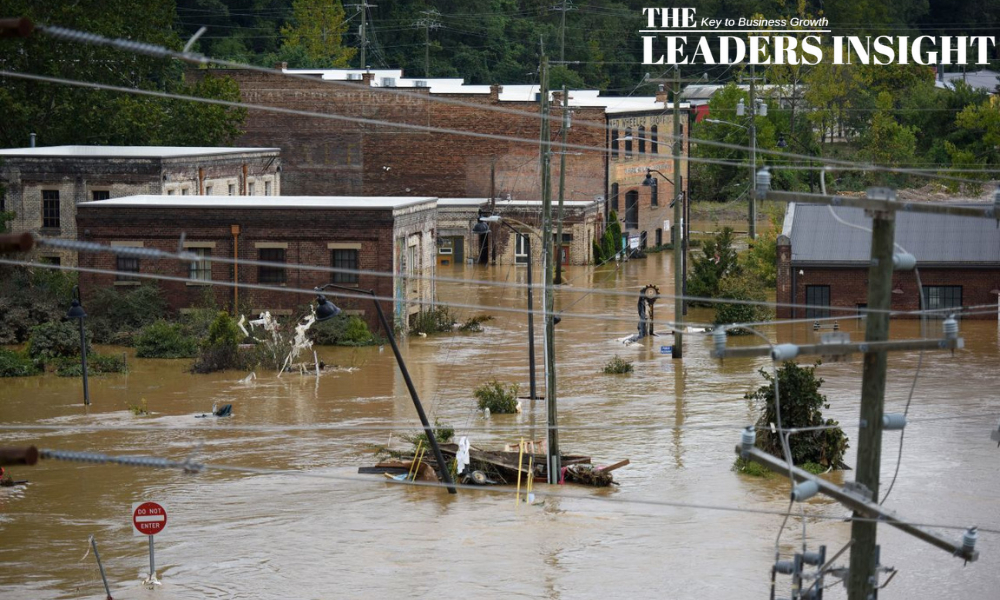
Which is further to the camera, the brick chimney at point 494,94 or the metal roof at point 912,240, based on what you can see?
the brick chimney at point 494,94

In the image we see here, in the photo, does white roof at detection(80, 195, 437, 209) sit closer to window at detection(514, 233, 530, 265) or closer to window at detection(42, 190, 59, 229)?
window at detection(42, 190, 59, 229)

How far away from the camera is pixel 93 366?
40.2 meters

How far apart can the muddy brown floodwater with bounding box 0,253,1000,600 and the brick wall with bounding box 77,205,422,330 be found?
5.55 metres

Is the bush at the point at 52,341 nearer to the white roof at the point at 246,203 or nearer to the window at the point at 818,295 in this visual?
the white roof at the point at 246,203

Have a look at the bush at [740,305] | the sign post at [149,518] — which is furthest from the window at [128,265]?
the sign post at [149,518]

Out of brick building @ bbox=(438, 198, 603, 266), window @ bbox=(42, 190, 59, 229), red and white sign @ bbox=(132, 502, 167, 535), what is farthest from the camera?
brick building @ bbox=(438, 198, 603, 266)

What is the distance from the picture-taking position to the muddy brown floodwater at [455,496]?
21547 millimetres

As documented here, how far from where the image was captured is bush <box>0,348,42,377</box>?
1559 inches

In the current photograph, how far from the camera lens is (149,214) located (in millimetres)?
46469

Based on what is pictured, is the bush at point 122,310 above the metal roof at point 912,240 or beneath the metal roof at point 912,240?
beneath

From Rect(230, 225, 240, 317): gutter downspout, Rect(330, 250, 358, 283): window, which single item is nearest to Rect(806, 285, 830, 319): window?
Rect(330, 250, 358, 283): window

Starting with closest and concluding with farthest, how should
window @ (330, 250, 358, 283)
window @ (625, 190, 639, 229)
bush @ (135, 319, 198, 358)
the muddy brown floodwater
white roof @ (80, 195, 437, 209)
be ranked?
the muddy brown floodwater < bush @ (135, 319, 198, 358) < window @ (330, 250, 358, 283) < white roof @ (80, 195, 437, 209) < window @ (625, 190, 639, 229)

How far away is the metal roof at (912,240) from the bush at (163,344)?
63.7ft

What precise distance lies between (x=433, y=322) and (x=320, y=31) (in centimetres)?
5276
